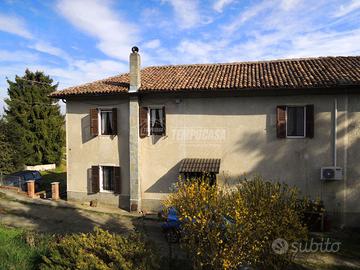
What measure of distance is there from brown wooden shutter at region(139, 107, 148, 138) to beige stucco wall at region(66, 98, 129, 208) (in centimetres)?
75

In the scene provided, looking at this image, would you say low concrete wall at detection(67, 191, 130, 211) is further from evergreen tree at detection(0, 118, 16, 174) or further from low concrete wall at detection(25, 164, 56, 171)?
low concrete wall at detection(25, 164, 56, 171)

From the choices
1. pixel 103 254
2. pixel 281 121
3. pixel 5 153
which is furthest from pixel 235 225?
pixel 5 153

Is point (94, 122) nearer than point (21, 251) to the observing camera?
No

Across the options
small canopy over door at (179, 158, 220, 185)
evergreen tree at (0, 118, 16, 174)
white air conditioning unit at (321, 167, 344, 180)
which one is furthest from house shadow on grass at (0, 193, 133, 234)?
evergreen tree at (0, 118, 16, 174)

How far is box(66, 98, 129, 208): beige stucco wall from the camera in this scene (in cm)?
1554

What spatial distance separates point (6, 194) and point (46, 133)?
1440 centimetres

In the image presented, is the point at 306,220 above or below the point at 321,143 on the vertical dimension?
below

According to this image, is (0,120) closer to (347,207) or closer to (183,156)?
(183,156)

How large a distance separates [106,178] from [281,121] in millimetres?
9048

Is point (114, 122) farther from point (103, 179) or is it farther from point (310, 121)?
point (310, 121)

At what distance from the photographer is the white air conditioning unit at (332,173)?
42.6 ft

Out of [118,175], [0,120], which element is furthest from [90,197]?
[0,120]

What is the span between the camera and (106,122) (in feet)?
52.5

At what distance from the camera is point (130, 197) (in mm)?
15266
